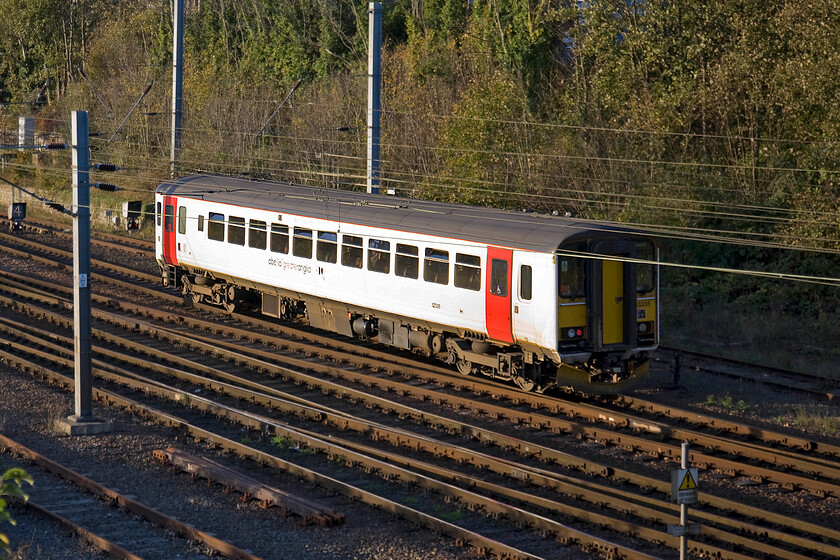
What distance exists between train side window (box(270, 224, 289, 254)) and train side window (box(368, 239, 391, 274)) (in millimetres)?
2607

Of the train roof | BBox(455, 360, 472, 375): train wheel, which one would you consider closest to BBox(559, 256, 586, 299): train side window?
the train roof

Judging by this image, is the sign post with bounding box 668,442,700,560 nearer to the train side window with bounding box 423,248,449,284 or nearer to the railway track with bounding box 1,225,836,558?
the railway track with bounding box 1,225,836,558

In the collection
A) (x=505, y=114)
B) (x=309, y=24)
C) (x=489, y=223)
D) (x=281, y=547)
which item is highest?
(x=309, y=24)

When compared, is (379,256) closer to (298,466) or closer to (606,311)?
(606,311)

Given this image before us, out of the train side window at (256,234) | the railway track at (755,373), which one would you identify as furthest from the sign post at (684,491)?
the train side window at (256,234)

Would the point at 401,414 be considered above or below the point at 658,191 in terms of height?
below

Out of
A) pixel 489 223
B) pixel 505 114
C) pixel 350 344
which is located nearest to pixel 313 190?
pixel 350 344

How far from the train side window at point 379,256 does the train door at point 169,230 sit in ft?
23.2

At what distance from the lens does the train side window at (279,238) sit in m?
20.4

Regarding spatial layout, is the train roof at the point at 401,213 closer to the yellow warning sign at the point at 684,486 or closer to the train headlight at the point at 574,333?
the train headlight at the point at 574,333

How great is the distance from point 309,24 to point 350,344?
27875mm

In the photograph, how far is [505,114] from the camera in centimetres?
2864

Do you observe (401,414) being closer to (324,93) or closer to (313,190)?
(313,190)

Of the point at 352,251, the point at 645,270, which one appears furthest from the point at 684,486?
the point at 352,251
